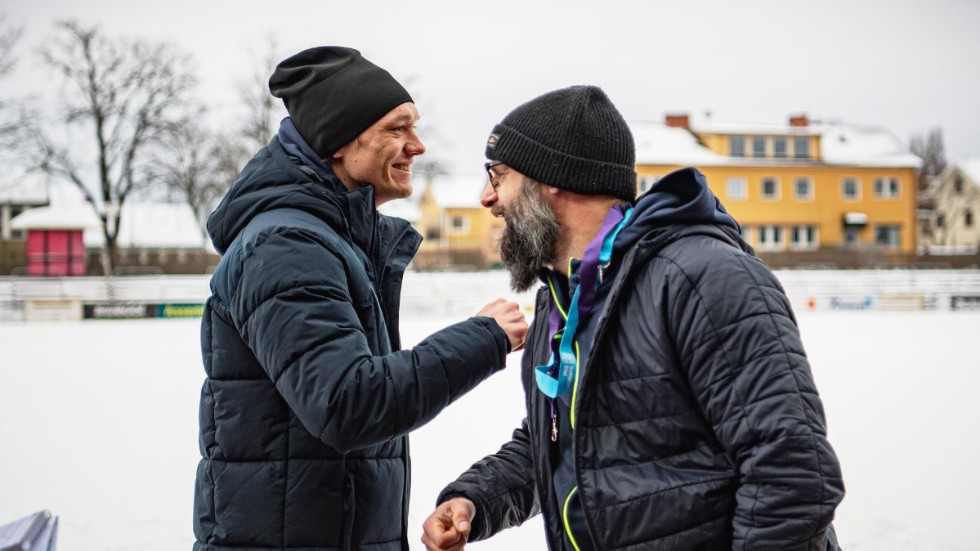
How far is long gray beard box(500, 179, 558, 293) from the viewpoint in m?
2.32

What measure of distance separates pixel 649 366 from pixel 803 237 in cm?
5124

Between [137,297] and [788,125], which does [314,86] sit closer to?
[137,297]

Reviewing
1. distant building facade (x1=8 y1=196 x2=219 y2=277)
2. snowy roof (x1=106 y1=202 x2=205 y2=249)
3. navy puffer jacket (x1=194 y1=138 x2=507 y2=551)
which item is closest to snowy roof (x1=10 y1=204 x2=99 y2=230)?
distant building facade (x1=8 y1=196 x2=219 y2=277)

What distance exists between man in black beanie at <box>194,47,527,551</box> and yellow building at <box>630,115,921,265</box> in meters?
46.7

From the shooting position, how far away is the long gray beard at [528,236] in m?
2.32

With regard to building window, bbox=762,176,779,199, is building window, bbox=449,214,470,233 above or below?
below

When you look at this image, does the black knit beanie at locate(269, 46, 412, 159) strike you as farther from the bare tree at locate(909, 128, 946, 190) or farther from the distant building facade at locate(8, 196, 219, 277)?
the bare tree at locate(909, 128, 946, 190)

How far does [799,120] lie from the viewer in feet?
177

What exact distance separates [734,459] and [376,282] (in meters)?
1.08

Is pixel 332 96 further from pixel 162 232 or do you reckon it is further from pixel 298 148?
pixel 162 232

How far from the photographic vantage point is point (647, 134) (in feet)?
161

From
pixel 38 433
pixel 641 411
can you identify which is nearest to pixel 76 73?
pixel 38 433

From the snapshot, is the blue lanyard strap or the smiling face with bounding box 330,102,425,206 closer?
the blue lanyard strap

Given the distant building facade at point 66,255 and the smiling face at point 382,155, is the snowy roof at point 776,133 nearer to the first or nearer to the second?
the distant building facade at point 66,255
